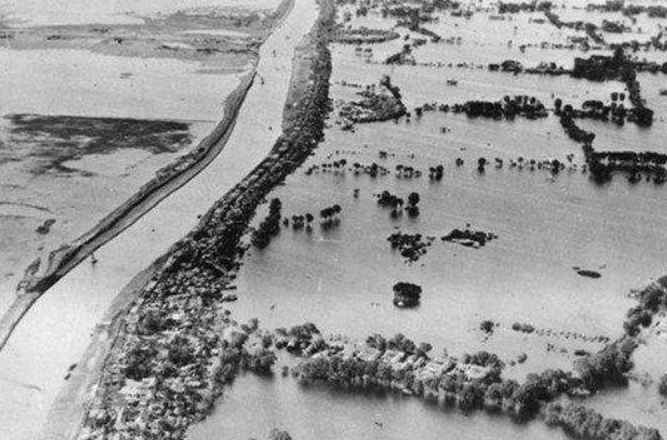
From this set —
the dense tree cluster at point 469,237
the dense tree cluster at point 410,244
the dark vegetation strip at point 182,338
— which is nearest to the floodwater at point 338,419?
the dark vegetation strip at point 182,338

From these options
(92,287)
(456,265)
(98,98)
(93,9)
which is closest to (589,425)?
(456,265)

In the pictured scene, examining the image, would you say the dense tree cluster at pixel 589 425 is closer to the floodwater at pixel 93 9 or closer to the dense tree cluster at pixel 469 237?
the dense tree cluster at pixel 469 237

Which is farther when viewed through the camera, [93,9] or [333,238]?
[93,9]

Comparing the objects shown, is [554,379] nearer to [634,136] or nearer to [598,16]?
[634,136]

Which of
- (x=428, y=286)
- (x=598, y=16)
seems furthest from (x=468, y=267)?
(x=598, y=16)

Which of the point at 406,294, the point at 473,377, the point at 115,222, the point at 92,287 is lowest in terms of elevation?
the point at 92,287

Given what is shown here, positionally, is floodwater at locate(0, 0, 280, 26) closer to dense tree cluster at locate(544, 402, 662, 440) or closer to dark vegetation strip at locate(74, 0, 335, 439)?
dark vegetation strip at locate(74, 0, 335, 439)

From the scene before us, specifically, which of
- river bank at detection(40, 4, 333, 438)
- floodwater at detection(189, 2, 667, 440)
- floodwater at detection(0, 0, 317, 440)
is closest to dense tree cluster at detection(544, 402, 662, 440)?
floodwater at detection(189, 2, 667, 440)

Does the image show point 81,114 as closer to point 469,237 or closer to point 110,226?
point 110,226
